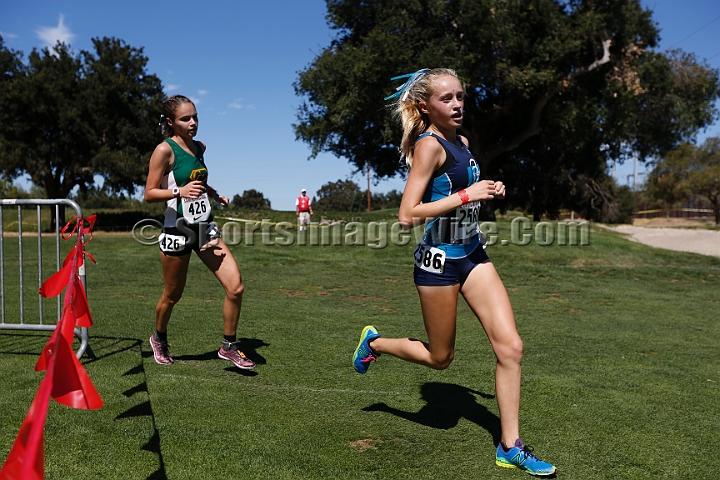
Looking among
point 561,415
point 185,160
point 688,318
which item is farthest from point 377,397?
point 688,318

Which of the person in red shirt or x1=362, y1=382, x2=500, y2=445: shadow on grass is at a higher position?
the person in red shirt

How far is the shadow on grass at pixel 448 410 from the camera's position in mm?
4043

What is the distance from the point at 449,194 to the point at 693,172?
52775mm

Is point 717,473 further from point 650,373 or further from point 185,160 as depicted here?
point 185,160

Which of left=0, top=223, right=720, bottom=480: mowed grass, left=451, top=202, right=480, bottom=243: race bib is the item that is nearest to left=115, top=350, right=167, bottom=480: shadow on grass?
left=0, top=223, right=720, bottom=480: mowed grass

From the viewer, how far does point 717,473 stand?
3369mm

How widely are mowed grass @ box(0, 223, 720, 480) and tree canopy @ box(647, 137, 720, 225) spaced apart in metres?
43.7

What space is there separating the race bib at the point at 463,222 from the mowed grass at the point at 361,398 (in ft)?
4.20

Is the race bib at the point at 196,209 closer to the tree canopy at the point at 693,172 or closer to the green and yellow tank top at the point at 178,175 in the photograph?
the green and yellow tank top at the point at 178,175

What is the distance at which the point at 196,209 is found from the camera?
516cm

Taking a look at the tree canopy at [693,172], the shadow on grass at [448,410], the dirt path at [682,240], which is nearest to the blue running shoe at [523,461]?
the shadow on grass at [448,410]

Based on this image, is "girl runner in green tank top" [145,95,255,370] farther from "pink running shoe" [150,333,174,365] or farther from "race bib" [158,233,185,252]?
"pink running shoe" [150,333,174,365]

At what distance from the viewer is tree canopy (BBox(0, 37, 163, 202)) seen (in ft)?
105

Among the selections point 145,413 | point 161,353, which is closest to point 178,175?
point 161,353
